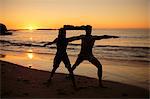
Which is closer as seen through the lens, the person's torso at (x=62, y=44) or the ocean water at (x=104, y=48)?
the person's torso at (x=62, y=44)

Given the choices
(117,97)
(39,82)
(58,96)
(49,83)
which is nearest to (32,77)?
(39,82)

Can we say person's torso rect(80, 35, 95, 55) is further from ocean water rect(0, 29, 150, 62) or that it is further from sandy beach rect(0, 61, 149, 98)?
ocean water rect(0, 29, 150, 62)

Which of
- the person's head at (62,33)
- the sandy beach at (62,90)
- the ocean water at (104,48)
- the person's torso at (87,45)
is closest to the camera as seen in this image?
the sandy beach at (62,90)

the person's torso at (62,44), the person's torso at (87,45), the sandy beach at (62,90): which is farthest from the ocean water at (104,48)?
the person's torso at (62,44)

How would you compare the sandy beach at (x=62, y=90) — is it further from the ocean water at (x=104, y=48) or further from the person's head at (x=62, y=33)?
the ocean water at (x=104, y=48)

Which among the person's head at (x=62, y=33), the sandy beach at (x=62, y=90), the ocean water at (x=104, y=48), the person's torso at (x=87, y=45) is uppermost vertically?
the person's head at (x=62, y=33)

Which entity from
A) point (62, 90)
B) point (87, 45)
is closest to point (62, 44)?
point (87, 45)

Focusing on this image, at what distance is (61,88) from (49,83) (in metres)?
0.63

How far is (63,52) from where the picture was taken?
35.2 feet

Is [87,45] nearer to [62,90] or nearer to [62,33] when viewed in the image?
[62,33]

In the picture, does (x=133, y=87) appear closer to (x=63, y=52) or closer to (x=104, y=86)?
(x=104, y=86)

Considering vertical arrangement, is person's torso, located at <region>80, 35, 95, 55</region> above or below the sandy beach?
above

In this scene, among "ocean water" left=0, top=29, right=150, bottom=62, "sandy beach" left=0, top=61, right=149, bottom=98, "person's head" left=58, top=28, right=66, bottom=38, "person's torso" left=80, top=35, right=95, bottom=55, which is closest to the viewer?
"sandy beach" left=0, top=61, right=149, bottom=98

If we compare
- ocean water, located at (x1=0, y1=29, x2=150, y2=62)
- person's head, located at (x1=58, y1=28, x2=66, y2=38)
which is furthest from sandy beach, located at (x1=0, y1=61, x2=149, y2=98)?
ocean water, located at (x1=0, y1=29, x2=150, y2=62)
